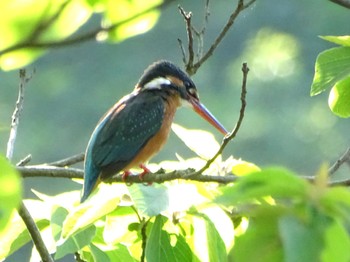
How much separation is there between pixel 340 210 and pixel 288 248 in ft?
0.19

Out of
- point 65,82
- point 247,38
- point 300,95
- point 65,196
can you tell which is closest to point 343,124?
point 300,95

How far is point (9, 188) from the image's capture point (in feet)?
2.93

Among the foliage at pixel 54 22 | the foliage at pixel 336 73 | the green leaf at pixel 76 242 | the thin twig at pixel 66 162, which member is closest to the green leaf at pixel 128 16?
the foliage at pixel 54 22

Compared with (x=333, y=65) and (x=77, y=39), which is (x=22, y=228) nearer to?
(x=333, y=65)

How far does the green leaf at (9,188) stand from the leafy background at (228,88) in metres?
12.4

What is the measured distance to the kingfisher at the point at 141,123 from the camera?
3781 mm

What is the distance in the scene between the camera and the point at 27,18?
36.2 inches

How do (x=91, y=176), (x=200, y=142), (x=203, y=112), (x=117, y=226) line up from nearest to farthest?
(x=117, y=226) < (x=200, y=142) < (x=91, y=176) < (x=203, y=112)

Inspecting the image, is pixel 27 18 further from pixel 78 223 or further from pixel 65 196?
pixel 65 196

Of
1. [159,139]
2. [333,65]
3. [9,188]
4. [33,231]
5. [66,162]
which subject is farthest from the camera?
[159,139]

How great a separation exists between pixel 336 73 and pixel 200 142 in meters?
0.54

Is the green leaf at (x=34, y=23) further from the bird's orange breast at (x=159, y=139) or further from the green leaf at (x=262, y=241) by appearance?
the bird's orange breast at (x=159, y=139)

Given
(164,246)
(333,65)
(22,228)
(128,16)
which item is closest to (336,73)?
(333,65)

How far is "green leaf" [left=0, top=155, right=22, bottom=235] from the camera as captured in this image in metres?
0.88
